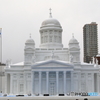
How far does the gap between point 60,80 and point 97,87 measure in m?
11.2

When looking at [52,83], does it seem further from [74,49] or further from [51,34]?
[51,34]

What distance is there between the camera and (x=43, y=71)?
3297 inches

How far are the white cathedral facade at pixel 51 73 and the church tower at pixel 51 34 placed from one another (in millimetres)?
2816

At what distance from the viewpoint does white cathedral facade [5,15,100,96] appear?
8375cm

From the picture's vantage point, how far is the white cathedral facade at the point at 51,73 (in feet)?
275

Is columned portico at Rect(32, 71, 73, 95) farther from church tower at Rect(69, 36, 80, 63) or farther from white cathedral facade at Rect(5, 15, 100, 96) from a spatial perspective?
church tower at Rect(69, 36, 80, 63)

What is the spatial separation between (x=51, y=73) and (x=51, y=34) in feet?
50.8

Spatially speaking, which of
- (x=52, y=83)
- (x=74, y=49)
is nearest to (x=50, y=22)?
(x=74, y=49)

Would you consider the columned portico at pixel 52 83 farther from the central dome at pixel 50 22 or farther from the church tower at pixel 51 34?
the central dome at pixel 50 22

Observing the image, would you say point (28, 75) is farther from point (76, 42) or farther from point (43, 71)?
point (76, 42)

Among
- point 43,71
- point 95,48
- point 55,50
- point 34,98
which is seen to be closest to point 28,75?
point 43,71

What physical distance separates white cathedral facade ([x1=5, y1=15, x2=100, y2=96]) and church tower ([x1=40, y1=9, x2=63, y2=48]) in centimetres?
282

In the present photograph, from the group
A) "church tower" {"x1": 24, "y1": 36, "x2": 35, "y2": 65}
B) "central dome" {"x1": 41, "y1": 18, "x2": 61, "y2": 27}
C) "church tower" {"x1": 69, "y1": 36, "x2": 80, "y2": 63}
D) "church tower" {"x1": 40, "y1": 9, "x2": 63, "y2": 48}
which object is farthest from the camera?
"central dome" {"x1": 41, "y1": 18, "x2": 61, "y2": 27}

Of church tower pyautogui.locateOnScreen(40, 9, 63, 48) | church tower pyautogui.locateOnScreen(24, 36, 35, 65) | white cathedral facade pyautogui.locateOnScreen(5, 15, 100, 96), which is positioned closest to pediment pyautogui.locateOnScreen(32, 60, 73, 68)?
white cathedral facade pyautogui.locateOnScreen(5, 15, 100, 96)
